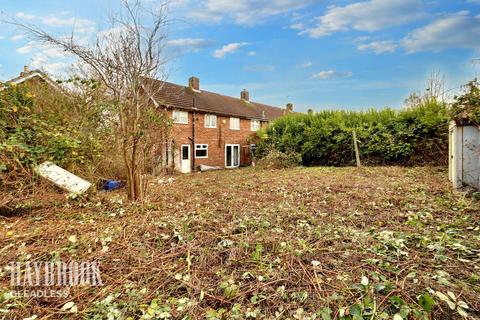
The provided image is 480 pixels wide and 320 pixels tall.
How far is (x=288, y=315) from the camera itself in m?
1.83

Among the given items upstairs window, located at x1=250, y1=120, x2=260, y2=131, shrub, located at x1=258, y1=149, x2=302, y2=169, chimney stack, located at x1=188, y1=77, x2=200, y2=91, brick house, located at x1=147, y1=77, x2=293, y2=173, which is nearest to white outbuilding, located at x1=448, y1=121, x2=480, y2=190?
shrub, located at x1=258, y1=149, x2=302, y2=169

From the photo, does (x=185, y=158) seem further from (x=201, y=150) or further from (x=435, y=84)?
(x=435, y=84)

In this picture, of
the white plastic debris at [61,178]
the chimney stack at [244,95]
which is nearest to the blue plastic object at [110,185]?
the white plastic debris at [61,178]

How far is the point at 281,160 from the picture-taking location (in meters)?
14.2

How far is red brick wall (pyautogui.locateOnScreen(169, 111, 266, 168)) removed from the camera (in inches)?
623

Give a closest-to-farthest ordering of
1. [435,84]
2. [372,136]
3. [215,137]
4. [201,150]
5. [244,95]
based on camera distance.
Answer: [372,136]
[435,84]
[201,150]
[215,137]
[244,95]

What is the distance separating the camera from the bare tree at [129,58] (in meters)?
4.63

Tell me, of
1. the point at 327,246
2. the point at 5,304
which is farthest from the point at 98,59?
the point at 327,246

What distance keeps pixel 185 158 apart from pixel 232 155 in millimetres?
4621

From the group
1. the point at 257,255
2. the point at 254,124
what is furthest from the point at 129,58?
the point at 254,124

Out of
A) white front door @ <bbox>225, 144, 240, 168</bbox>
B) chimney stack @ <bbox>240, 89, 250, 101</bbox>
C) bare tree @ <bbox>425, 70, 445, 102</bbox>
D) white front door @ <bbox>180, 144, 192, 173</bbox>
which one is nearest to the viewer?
bare tree @ <bbox>425, 70, 445, 102</bbox>

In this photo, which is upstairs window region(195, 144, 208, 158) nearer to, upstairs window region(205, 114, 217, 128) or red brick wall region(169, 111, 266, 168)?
red brick wall region(169, 111, 266, 168)

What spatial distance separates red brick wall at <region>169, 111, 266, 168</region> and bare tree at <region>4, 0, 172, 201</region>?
10019 mm

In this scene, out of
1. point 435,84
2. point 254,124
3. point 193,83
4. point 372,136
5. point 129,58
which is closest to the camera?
point 129,58
